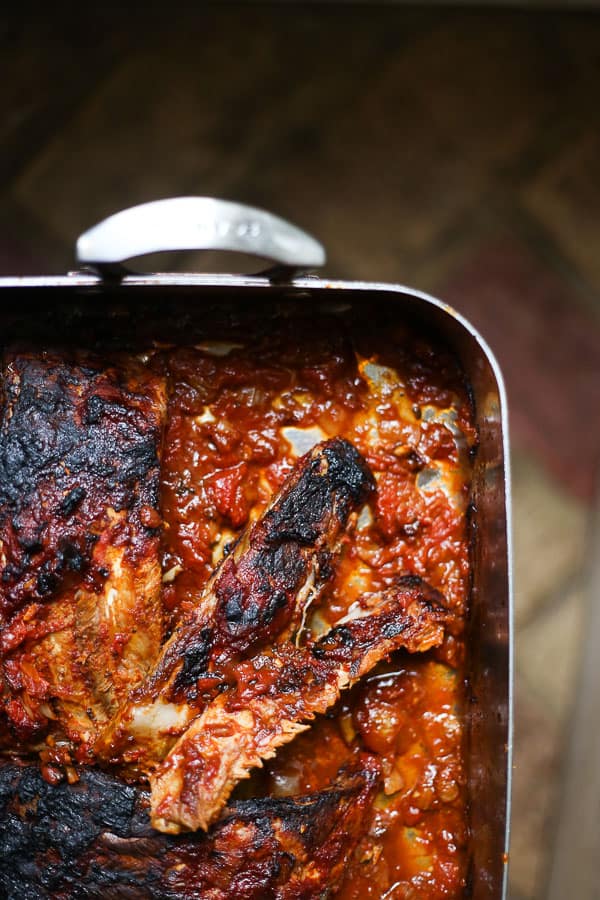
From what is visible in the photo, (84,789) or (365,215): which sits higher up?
(365,215)

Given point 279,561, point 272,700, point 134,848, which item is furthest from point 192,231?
point 134,848

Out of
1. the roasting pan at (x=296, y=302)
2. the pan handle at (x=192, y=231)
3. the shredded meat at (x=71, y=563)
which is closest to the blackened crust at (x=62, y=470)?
the shredded meat at (x=71, y=563)

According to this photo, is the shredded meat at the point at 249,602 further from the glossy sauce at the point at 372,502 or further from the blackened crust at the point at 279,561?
the glossy sauce at the point at 372,502

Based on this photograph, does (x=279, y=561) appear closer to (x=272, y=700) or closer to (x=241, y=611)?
(x=241, y=611)

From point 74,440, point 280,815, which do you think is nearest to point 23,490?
point 74,440

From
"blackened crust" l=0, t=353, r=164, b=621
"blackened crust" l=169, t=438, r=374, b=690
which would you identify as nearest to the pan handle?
"blackened crust" l=0, t=353, r=164, b=621

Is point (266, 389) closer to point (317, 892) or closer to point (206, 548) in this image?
point (206, 548)

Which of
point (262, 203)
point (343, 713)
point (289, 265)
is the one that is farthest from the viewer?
point (262, 203)
